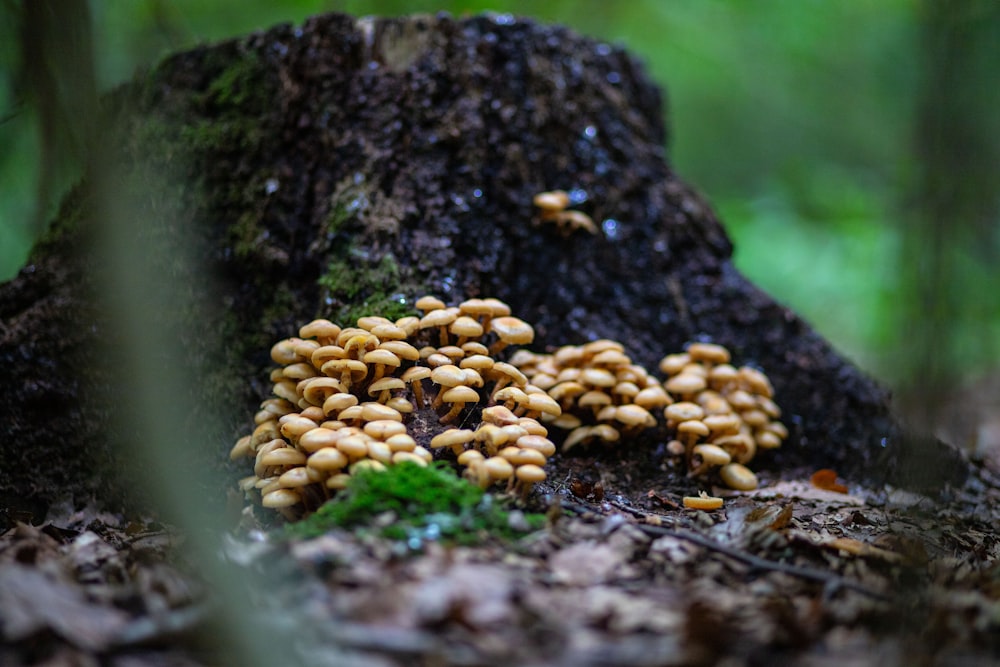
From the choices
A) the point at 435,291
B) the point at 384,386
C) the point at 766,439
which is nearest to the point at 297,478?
the point at 384,386

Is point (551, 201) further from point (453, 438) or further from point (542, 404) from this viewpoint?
point (453, 438)

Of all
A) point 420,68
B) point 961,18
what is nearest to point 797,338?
point 961,18

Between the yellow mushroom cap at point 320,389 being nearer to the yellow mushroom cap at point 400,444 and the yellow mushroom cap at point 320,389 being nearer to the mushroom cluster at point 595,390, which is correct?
the yellow mushroom cap at point 400,444

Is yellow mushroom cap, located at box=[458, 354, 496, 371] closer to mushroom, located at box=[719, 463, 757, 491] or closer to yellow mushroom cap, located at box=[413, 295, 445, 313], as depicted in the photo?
yellow mushroom cap, located at box=[413, 295, 445, 313]

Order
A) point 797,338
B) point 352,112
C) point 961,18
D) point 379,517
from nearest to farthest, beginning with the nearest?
point 961,18
point 379,517
point 352,112
point 797,338

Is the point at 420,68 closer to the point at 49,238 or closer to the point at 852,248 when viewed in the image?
the point at 49,238

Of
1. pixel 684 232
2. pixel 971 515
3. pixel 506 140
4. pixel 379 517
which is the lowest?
pixel 971 515
